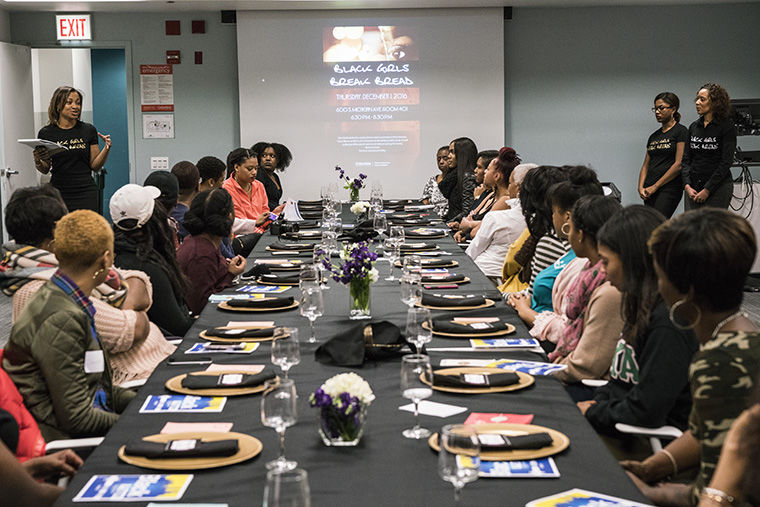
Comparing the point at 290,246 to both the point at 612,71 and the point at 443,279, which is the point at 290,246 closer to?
the point at 443,279

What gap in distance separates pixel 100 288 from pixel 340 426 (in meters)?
1.38

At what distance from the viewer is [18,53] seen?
941 centimetres

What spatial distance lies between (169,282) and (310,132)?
6.54 meters

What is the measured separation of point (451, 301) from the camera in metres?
3.45

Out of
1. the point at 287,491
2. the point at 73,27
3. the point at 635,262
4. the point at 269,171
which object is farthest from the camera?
the point at 73,27

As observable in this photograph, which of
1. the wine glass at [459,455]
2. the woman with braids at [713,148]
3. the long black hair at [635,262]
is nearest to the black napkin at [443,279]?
the long black hair at [635,262]

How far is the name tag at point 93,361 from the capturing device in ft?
8.06

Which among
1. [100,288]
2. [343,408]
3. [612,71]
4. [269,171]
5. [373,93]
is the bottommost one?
[343,408]

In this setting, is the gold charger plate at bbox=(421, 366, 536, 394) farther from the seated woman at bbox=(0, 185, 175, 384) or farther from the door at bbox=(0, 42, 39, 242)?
the door at bbox=(0, 42, 39, 242)

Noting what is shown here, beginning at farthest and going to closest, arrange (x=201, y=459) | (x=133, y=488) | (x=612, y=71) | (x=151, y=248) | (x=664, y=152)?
(x=612, y=71) < (x=664, y=152) < (x=151, y=248) < (x=201, y=459) < (x=133, y=488)

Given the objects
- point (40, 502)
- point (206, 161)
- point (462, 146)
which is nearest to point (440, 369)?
point (40, 502)

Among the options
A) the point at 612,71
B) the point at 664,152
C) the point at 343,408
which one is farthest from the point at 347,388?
the point at 612,71

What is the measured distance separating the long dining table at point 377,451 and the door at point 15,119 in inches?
274

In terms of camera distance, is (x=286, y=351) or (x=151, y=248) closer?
(x=286, y=351)
